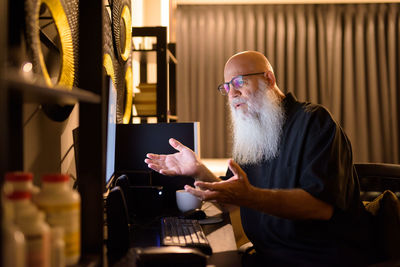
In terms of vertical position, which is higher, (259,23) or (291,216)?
(259,23)

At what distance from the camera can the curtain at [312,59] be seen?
12.8 ft

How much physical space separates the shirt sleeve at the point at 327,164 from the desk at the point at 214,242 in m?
0.32

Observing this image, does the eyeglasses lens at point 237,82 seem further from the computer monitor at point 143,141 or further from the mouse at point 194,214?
the mouse at point 194,214

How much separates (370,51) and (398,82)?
0.48 metres

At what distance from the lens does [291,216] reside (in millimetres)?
1150

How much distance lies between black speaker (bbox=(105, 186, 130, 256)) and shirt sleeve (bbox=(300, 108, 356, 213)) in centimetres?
59

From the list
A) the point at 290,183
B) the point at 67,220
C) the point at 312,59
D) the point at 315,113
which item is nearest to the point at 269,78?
the point at 315,113

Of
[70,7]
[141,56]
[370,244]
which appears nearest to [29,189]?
[70,7]

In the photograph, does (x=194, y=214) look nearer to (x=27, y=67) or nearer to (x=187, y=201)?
(x=187, y=201)

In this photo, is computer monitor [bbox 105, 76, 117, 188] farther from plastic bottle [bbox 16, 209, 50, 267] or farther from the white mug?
plastic bottle [bbox 16, 209, 50, 267]

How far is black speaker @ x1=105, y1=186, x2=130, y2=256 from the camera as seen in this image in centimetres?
102

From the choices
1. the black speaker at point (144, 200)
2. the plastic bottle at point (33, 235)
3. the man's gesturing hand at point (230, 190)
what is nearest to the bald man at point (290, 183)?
the man's gesturing hand at point (230, 190)

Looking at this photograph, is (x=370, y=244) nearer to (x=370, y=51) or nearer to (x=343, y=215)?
(x=343, y=215)

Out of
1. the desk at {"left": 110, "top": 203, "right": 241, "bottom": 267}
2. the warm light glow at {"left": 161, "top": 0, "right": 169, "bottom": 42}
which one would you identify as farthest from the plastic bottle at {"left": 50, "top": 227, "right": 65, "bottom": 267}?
the warm light glow at {"left": 161, "top": 0, "right": 169, "bottom": 42}
